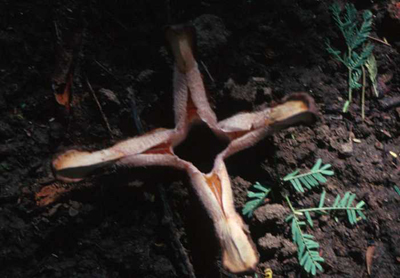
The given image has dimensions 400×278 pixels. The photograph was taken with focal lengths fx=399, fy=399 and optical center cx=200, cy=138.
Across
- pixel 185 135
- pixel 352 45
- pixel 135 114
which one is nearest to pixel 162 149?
pixel 185 135

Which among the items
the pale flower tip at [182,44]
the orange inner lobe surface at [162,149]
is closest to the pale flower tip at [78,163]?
the orange inner lobe surface at [162,149]

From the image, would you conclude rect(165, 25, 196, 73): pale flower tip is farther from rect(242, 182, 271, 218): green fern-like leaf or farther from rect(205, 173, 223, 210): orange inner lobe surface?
rect(242, 182, 271, 218): green fern-like leaf

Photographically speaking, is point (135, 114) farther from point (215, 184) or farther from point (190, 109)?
point (215, 184)

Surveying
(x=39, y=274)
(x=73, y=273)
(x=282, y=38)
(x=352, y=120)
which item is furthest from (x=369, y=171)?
(x=39, y=274)

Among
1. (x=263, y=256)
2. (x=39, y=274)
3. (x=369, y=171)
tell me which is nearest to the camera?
(x=39, y=274)

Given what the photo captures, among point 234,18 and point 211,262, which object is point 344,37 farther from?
point 211,262

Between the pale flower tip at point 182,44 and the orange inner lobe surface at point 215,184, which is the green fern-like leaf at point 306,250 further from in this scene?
the pale flower tip at point 182,44
